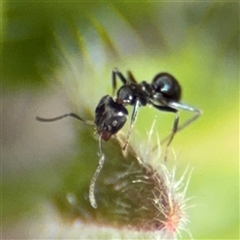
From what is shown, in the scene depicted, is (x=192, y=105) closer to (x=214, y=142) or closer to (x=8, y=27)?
(x=214, y=142)

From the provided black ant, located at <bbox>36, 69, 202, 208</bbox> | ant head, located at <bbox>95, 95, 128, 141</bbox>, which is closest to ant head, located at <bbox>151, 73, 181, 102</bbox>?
black ant, located at <bbox>36, 69, 202, 208</bbox>

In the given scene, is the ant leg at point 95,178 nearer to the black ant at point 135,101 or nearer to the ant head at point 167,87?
the black ant at point 135,101

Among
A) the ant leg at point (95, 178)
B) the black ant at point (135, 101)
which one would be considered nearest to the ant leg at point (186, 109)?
the black ant at point (135, 101)

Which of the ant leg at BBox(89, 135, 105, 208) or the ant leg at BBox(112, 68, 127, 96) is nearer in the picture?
the ant leg at BBox(89, 135, 105, 208)

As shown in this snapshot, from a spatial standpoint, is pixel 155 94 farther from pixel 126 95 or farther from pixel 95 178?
pixel 95 178

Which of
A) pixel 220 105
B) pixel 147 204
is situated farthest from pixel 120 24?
pixel 147 204

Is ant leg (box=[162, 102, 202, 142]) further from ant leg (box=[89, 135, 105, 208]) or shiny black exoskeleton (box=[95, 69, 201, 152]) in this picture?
ant leg (box=[89, 135, 105, 208])
